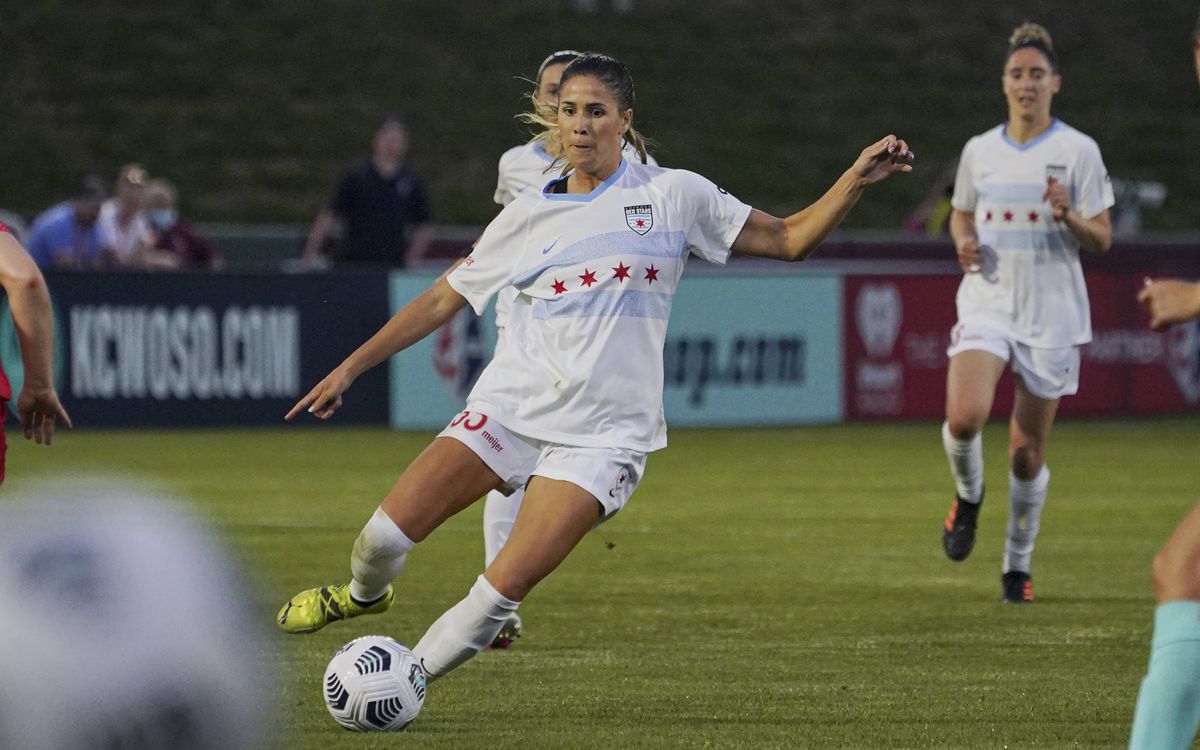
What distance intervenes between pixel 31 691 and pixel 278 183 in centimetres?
2751

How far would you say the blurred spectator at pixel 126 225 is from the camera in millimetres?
19297

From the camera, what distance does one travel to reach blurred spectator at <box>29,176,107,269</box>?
1920 centimetres

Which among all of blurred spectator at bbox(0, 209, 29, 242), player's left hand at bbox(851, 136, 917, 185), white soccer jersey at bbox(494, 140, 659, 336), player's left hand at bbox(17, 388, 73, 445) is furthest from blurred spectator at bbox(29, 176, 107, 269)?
player's left hand at bbox(851, 136, 917, 185)

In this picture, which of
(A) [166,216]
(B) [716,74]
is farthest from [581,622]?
(B) [716,74]

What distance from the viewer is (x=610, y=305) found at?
641 centimetres

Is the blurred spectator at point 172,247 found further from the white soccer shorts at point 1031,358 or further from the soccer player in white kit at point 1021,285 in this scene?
the white soccer shorts at point 1031,358

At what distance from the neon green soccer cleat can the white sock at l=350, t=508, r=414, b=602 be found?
0.17ft

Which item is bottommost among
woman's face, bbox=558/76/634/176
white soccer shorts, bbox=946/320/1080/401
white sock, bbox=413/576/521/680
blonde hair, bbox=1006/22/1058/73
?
white sock, bbox=413/576/521/680

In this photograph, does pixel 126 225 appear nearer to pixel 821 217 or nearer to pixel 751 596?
pixel 751 596

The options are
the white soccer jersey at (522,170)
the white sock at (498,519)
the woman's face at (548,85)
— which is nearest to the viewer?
the woman's face at (548,85)

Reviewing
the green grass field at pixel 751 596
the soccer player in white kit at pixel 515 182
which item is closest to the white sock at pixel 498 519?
the soccer player in white kit at pixel 515 182

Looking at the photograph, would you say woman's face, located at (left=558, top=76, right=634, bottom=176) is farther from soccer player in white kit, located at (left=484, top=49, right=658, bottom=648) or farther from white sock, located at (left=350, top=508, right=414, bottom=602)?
white sock, located at (left=350, top=508, right=414, bottom=602)

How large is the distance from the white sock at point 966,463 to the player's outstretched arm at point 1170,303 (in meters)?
4.79

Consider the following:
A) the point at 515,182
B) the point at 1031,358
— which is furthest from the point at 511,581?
the point at 1031,358
